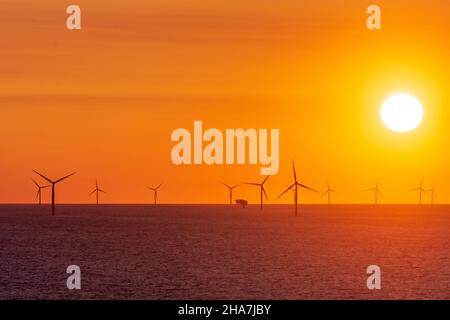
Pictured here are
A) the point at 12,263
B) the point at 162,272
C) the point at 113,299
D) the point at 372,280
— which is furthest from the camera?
the point at 12,263

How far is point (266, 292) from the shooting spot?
60.7m

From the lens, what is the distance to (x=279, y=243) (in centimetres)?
12431

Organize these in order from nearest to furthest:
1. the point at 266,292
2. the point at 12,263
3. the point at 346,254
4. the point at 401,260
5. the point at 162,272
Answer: the point at 266,292 → the point at 162,272 → the point at 12,263 → the point at 401,260 → the point at 346,254

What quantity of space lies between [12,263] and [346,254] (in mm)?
40201

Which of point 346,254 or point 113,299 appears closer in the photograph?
point 113,299

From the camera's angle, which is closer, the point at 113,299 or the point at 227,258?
the point at 113,299
